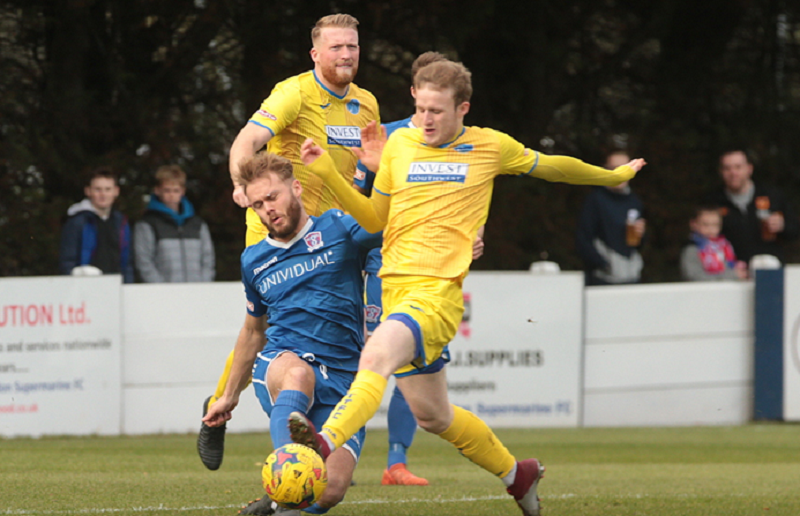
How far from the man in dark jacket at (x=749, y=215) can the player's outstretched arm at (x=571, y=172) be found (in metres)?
5.34

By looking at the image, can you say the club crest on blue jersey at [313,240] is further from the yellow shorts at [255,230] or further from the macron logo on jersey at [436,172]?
the yellow shorts at [255,230]

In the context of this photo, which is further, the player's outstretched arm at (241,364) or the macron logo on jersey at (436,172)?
the player's outstretched arm at (241,364)

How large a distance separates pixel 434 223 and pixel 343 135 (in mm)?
1151

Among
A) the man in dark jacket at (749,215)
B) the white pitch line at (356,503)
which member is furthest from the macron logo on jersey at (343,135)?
the man in dark jacket at (749,215)

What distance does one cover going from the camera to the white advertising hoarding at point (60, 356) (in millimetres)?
8570

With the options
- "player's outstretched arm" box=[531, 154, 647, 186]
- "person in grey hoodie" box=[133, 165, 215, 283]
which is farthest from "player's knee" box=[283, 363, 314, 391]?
"person in grey hoodie" box=[133, 165, 215, 283]

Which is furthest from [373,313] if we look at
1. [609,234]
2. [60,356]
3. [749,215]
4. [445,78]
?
[749,215]

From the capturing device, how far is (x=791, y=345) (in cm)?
1033

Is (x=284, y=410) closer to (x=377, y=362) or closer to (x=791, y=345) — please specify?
(x=377, y=362)

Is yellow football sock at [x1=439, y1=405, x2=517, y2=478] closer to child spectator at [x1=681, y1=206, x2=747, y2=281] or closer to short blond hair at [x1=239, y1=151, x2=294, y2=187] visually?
short blond hair at [x1=239, y1=151, x2=294, y2=187]

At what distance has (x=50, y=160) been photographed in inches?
447

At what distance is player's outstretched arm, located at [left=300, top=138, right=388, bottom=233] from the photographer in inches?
188

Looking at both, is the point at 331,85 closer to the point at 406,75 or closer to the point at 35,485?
the point at 35,485

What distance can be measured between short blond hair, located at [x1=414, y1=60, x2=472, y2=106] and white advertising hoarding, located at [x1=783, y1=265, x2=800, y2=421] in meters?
6.37
